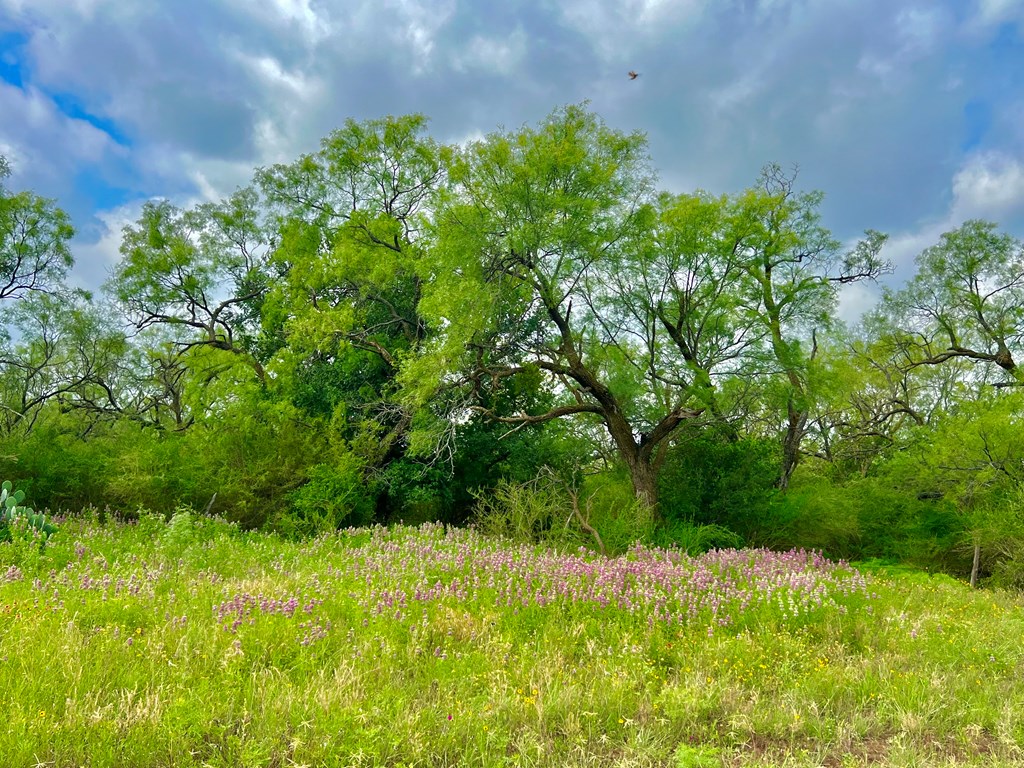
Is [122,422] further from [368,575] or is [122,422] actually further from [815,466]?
Result: [815,466]

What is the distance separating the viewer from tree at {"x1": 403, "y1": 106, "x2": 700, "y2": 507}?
41.7ft

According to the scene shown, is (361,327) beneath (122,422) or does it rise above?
above

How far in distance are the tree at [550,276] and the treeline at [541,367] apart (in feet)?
0.22

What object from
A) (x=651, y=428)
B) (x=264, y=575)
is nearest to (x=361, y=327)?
(x=651, y=428)

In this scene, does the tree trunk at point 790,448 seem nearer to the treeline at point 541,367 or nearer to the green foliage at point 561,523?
the treeline at point 541,367

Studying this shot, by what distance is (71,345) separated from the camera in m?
23.3

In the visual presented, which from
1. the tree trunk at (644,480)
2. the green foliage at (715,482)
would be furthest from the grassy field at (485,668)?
the green foliage at (715,482)

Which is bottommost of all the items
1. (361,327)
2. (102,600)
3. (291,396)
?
(102,600)

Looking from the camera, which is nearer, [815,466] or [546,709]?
[546,709]

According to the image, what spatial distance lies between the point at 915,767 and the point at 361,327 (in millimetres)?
A: 16417

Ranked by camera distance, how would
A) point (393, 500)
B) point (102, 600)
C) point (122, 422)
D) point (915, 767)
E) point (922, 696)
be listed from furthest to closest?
point (122, 422) < point (393, 500) < point (102, 600) < point (922, 696) < point (915, 767)

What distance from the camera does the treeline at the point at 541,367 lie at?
13.1 m

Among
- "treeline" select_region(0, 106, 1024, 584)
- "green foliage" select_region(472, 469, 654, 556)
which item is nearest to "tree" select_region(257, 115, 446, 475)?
"treeline" select_region(0, 106, 1024, 584)

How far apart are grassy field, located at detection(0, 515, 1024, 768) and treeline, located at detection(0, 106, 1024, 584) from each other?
4288 mm
